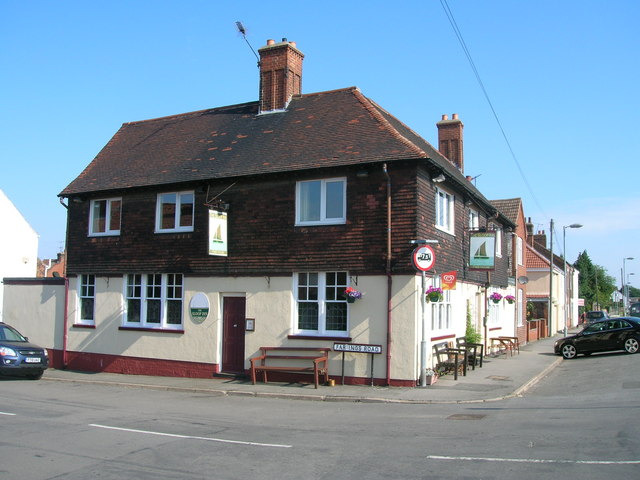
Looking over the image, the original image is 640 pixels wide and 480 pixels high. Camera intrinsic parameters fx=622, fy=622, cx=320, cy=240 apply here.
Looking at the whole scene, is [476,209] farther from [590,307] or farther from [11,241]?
[590,307]

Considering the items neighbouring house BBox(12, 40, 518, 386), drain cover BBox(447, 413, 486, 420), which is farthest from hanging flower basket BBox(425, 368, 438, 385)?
drain cover BBox(447, 413, 486, 420)

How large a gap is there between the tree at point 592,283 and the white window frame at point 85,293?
81.3m

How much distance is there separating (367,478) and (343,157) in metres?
10.5

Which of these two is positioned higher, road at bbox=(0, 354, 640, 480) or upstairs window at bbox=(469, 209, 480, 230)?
upstairs window at bbox=(469, 209, 480, 230)

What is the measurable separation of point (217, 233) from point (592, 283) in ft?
315

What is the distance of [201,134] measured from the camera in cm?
2131

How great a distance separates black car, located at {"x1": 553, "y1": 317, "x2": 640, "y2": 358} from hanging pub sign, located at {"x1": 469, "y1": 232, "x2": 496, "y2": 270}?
25.3 feet

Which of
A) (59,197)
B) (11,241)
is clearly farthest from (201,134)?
(11,241)

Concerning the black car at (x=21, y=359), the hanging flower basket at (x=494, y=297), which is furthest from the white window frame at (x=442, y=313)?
the black car at (x=21, y=359)

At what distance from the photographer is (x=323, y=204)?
16766 mm

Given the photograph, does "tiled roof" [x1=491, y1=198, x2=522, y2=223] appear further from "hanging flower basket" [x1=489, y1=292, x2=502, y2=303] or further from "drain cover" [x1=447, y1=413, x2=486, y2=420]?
"drain cover" [x1=447, y1=413, x2=486, y2=420]

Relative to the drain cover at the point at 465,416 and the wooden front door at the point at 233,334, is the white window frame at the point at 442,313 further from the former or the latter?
the wooden front door at the point at 233,334

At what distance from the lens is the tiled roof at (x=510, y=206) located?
108 ft

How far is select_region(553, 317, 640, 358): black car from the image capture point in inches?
928
